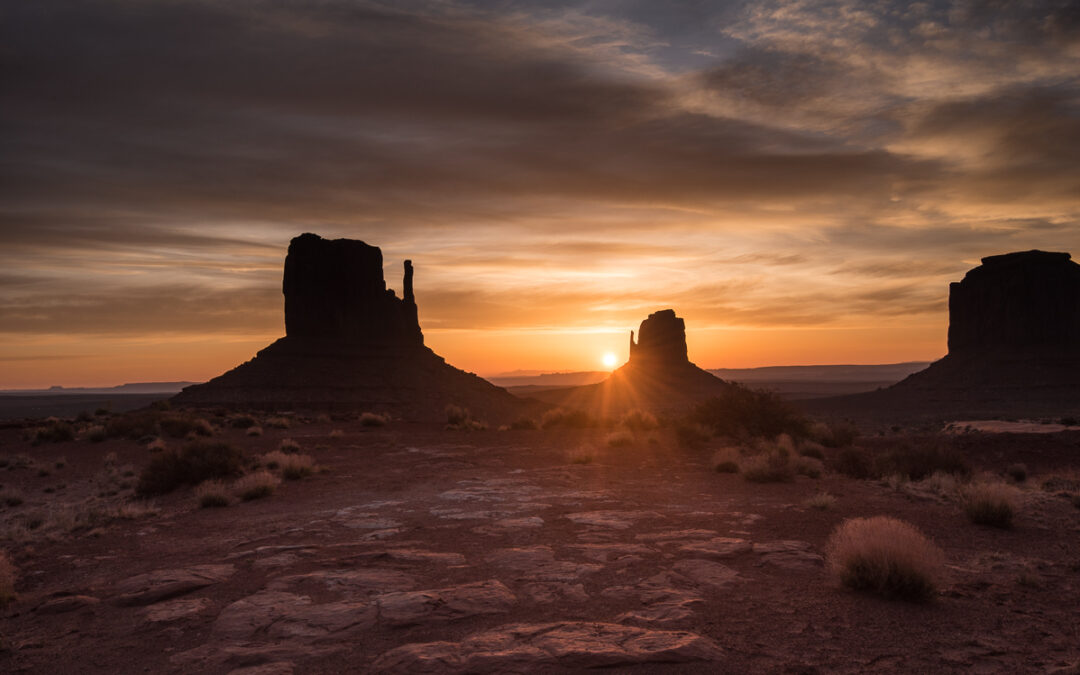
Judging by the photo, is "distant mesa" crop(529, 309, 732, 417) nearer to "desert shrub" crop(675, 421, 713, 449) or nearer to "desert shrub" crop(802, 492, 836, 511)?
"desert shrub" crop(675, 421, 713, 449)

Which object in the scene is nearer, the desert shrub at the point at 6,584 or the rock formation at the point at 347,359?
the desert shrub at the point at 6,584

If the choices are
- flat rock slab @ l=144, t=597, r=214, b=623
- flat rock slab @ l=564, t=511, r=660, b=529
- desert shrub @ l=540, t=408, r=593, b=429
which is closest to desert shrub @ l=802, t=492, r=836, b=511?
flat rock slab @ l=564, t=511, r=660, b=529

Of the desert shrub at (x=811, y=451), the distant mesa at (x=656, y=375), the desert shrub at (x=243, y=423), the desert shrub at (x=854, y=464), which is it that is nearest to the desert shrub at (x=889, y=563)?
the desert shrub at (x=854, y=464)

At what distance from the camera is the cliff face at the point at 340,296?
7181 cm

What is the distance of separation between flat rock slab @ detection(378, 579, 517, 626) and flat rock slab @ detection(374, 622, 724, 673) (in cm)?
67

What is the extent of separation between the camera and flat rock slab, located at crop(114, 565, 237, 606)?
760cm

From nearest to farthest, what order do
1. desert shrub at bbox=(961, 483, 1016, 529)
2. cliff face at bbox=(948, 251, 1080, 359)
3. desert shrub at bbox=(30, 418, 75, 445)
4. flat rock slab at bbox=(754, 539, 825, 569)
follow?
flat rock slab at bbox=(754, 539, 825, 569) → desert shrub at bbox=(961, 483, 1016, 529) → desert shrub at bbox=(30, 418, 75, 445) → cliff face at bbox=(948, 251, 1080, 359)

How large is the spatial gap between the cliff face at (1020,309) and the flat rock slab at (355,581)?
312 ft

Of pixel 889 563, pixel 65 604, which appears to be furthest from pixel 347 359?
pixel 889 563

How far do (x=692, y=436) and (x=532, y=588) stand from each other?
1852 centimetres

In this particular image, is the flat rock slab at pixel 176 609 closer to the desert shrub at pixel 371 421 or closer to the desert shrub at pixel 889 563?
the desert shrub at pixel 889 563

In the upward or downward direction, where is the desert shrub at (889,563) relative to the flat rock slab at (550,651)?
upward

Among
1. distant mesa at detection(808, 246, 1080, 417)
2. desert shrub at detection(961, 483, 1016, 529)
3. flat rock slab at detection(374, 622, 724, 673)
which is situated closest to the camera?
flat rock slab at detection(374, 622, 724, 673)

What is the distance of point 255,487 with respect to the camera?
48.8 ft
